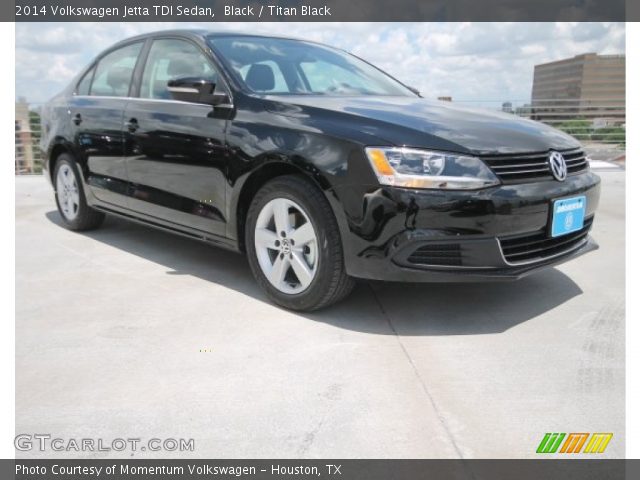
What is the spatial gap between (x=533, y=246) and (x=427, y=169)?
2.43 ft

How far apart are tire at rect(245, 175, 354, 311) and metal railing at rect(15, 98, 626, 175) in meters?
9.06

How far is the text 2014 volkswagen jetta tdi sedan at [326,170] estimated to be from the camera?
8.64ft

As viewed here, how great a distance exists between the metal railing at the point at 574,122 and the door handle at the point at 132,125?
7.77 meters

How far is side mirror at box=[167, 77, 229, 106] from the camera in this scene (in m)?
3.30

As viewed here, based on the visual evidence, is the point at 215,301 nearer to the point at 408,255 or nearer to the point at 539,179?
the point at 408,255

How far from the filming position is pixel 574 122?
11828 mm

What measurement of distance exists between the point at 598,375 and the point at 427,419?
865 millimetres

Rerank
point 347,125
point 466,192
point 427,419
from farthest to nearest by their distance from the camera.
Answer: point 347,125 → point 466,192 → point 427,419

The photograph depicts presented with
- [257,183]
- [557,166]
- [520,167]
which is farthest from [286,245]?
[557,166]

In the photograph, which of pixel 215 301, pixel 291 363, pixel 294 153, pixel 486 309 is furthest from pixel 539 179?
pixel 215 301

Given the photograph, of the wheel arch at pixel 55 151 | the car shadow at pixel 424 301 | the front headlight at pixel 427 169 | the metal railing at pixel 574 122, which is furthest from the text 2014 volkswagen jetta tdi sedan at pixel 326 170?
the metal railing at pixel 574 122

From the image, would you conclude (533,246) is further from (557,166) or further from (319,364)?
(319,364)

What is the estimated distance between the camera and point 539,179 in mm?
2830

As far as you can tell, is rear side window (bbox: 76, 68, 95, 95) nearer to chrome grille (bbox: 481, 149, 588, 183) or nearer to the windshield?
the windshield
